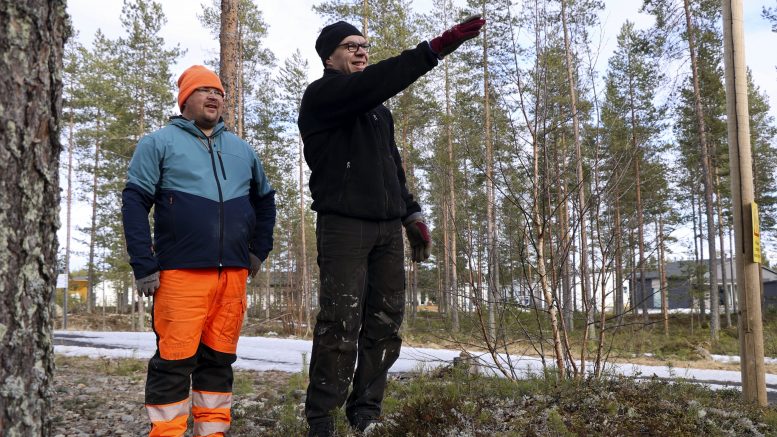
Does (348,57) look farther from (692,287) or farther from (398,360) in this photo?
(692,287)

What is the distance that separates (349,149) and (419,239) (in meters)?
0.84

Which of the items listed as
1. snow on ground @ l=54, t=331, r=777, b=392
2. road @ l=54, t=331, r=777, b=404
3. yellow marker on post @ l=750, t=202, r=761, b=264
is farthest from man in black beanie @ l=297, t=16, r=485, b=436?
snow on ground @ l=54, t=331, r=777, b=392

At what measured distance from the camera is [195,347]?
9.57 feet

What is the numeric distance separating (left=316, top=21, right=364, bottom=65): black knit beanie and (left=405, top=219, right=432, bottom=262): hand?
1190mm

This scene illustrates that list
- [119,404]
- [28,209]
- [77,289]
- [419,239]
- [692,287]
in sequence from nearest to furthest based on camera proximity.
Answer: [28,209]
[419,239]
[119,404]
[692,287]
[77,289]

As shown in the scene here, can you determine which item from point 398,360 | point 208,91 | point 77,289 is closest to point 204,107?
point 208,91

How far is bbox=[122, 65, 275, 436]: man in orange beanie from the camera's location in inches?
112

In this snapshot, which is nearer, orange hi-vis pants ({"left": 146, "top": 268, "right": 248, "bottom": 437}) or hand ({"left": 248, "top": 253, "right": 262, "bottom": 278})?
orange hi-vis pants ({"left": 146, "top": 268, "right": 248, "bottom": 437})

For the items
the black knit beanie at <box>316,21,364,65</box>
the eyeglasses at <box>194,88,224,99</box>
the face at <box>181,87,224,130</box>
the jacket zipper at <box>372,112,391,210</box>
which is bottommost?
the jacket zipper at <box>372,112,391,210</box>

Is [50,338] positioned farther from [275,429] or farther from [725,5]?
[725,5]

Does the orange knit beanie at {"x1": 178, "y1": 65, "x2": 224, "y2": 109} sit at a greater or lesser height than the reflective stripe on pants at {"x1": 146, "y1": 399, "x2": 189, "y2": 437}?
greater

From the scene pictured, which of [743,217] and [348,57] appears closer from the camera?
[348,57]

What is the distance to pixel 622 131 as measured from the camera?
4953mm

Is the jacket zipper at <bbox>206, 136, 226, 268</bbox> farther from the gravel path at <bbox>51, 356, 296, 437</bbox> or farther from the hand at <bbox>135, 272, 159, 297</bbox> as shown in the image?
the gravel path at <bbox>51, 356, 296, 437</bbox>
